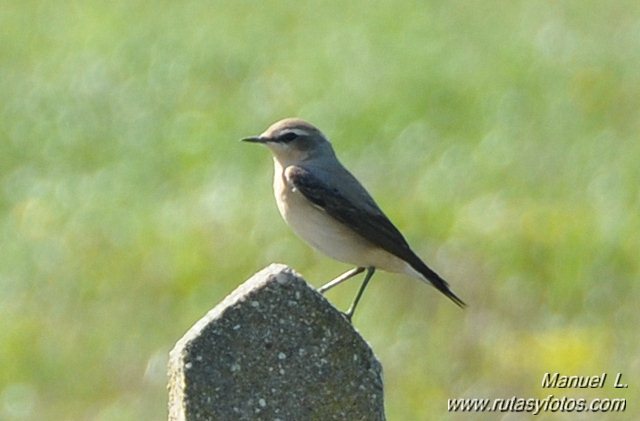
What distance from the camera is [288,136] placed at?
6836 millimetres

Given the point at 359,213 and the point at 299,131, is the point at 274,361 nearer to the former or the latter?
the point at 359,213

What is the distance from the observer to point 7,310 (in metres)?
11.6

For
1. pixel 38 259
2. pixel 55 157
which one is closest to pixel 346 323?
pixel 38 259

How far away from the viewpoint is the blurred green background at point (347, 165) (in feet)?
33.6

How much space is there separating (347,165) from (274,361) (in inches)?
452

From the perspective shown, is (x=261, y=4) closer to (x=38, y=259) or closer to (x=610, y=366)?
(x=38, y=259)

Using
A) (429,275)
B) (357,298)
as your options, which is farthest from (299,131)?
(357,298)

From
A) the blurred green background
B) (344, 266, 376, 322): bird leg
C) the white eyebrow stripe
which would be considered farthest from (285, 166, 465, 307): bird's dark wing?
the blurred green background

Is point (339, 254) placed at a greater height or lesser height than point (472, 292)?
lesser

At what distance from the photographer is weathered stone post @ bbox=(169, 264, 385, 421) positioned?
327 cm

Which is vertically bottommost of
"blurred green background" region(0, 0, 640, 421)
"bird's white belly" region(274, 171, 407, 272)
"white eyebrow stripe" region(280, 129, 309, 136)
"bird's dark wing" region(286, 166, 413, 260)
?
"bird's white belly" region(274, 171, 407, 272)

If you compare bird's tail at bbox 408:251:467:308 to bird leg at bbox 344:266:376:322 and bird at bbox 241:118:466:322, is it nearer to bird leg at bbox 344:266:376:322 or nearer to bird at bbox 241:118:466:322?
bird at bbox 241:118:466:322

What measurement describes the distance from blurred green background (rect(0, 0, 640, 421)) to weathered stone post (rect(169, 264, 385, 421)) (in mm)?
5727

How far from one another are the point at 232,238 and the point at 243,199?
1303 mm
